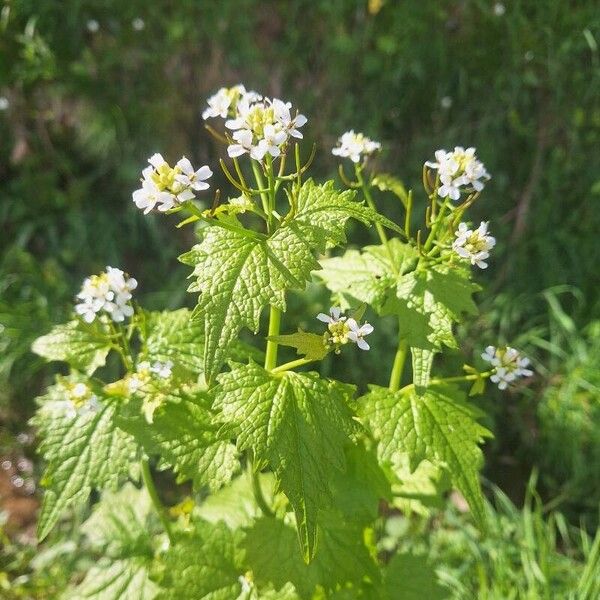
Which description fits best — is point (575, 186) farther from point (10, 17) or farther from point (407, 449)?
point (10, 17)

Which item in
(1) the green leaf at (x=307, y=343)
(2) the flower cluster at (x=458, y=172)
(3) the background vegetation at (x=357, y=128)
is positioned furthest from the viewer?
(3) the background vegetation at (x=357, y=128)

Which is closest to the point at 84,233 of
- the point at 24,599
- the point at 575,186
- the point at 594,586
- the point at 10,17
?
the point at 10,17

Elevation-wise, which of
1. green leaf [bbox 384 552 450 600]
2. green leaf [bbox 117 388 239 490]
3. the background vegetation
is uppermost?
the background vegetation

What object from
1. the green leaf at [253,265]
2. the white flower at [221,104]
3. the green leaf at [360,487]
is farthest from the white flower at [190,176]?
the green leaf at [360,487]

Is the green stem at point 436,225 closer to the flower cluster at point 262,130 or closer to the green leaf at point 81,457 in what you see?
the flower cluster at point 262,130

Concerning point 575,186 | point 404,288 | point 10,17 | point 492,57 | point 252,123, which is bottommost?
point 404,288

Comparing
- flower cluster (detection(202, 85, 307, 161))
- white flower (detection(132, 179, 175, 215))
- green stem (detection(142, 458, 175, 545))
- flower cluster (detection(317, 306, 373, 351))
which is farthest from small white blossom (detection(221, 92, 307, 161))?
green stem (detection(142, 458, 175, 545))

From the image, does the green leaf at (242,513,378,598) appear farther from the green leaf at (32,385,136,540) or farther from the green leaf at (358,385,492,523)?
the green leaf at (32,385,136,540)
